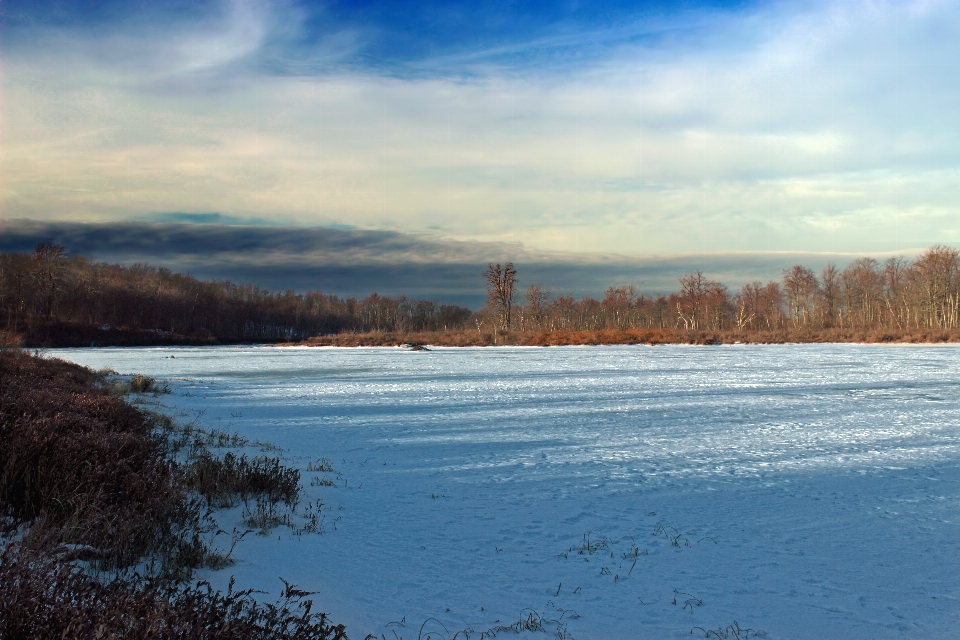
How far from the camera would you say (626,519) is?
22.3 ft

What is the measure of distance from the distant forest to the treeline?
0.22m

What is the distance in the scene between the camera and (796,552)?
5.75m

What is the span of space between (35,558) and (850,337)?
6524 centimetres

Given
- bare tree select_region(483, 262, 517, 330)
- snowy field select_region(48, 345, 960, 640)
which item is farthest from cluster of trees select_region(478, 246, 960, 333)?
snowy field select_region(48, 345, 960, 640)

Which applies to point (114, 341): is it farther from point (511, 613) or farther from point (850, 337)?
point (511, 613)

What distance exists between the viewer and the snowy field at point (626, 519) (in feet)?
15.2

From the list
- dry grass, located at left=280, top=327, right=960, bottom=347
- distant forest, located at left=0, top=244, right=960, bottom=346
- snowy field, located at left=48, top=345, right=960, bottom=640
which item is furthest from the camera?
distant forest, located at left=0, top=244, right=960, bottom=346

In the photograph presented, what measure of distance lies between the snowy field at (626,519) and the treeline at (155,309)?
52679 mm

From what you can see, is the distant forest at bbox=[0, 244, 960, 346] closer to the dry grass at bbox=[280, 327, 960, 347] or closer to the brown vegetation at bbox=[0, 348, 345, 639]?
the dry grass at bbox=[280, 327, 960, 347]

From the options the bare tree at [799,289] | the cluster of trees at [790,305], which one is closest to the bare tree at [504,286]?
Result: the cluster of trees at [790,305]

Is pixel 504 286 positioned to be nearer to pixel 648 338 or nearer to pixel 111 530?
pixel 648 338

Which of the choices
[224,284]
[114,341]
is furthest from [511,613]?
[224,284]

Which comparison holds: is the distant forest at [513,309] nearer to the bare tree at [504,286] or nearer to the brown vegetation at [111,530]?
the bare tree at [504,286]

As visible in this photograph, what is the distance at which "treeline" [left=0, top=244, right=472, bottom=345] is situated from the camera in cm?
8381
